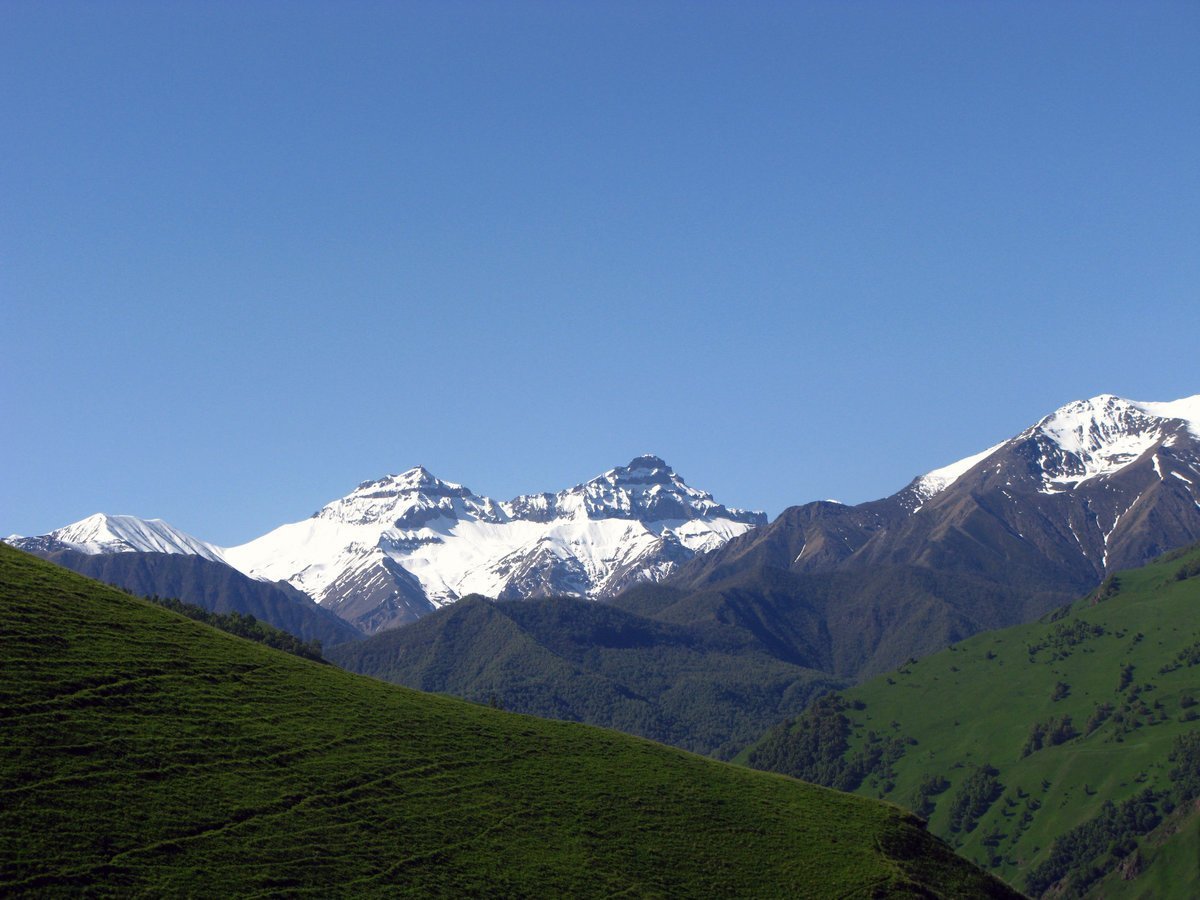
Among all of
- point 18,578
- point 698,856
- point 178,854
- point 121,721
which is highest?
point 18,578

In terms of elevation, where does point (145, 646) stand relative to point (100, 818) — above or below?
above

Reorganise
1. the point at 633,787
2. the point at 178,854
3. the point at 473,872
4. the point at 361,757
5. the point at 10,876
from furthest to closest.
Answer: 1. the point at 633,787
2. the point at 361,757
3. the point at 473,872
4. the point at 178,854
5. the point at 10,876

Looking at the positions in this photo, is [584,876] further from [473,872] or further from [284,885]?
[284,885]

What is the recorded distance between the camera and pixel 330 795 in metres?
117

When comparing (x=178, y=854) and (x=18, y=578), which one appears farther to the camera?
(x=18, y=578)

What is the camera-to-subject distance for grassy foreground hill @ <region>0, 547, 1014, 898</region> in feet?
326

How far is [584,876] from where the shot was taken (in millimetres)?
119188

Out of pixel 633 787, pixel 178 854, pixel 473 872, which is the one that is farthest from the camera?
pixel 633 787

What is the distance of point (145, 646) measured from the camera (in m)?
134

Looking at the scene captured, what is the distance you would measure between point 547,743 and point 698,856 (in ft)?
92.6

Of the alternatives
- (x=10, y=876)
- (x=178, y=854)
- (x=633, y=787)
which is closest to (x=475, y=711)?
(x=633, y=787)

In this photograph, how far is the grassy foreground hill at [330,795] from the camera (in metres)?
99.4

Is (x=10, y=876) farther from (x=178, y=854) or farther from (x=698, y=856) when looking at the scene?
(x=698, y=856)

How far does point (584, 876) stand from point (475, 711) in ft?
146
